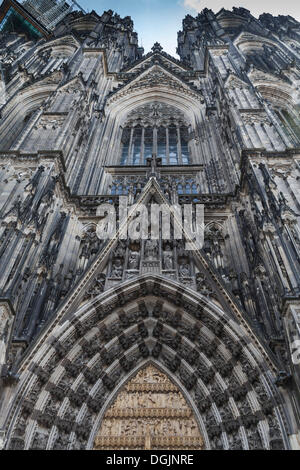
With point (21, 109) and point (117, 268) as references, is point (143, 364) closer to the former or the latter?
point (117, 268)

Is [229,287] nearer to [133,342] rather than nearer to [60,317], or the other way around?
[133,342]

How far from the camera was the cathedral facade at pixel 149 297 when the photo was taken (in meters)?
6.81

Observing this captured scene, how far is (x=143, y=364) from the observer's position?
8672 millimetres

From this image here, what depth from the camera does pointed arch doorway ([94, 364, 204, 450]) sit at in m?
7.34

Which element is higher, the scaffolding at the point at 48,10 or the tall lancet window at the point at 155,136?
the scaffolding at the point at 48,10

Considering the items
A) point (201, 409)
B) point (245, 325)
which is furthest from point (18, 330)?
point (245, 325)

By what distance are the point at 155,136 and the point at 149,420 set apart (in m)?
11.7

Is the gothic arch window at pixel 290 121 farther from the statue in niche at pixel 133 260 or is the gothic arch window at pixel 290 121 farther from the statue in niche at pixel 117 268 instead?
the statue in niche at pixel 117 268

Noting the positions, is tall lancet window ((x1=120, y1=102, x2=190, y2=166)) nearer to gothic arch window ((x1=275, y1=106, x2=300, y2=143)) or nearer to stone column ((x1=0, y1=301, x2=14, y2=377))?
gothic arch window ((x1=275, y1=106, x2=300, y2=143))

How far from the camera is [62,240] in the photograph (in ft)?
32.1

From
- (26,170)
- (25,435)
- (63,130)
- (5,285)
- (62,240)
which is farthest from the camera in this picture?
(63,130)

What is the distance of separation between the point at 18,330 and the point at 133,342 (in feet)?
8.45

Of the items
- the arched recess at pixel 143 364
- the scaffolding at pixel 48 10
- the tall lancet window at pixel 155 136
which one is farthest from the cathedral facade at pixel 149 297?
the scaffolding at pixel 48 10

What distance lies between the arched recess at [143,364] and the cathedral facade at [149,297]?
25 mm
